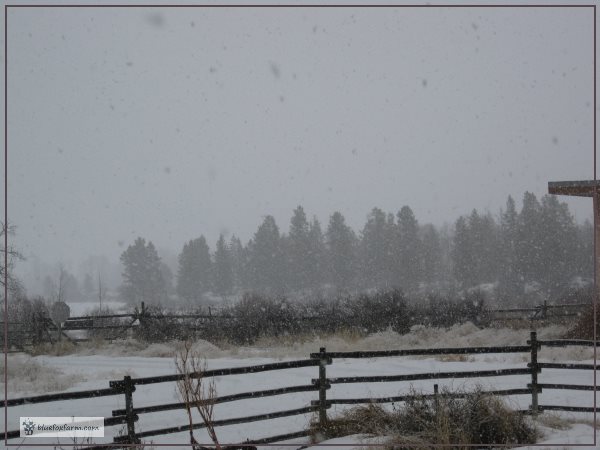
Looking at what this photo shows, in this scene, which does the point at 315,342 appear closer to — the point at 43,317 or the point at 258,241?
the point at 43,317

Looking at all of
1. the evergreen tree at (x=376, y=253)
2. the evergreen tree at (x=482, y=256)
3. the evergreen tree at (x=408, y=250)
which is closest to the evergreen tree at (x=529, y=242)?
the evergreen tree at (x=482, y=256)

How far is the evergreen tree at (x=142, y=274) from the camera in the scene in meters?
77.8

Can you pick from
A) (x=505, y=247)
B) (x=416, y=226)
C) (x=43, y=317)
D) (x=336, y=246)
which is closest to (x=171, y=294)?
(x=336, y=246)

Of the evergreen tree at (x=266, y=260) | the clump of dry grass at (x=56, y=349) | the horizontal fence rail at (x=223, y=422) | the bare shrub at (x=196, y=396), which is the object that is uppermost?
Result: the evergreen tree at (x=266, y=260)

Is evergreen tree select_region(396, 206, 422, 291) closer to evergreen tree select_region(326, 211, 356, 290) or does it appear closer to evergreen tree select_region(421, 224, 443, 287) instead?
evergreen tree select_region(421, 224, 443, 287)

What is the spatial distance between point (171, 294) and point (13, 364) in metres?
85.0

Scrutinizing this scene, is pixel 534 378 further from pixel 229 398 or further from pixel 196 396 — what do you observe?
pixel 196 396

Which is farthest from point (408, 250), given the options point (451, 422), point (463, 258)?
point (451, 422)

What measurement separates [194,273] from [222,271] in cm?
A: 584

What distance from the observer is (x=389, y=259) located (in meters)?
71.8

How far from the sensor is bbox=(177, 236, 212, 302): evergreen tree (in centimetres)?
7800

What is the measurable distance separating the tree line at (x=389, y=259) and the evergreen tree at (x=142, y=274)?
0.49 ft

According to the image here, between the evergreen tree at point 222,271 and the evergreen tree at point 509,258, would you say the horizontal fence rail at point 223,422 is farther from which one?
the evergreen tree at point 222,271

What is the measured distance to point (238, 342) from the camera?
2231 centimetres
